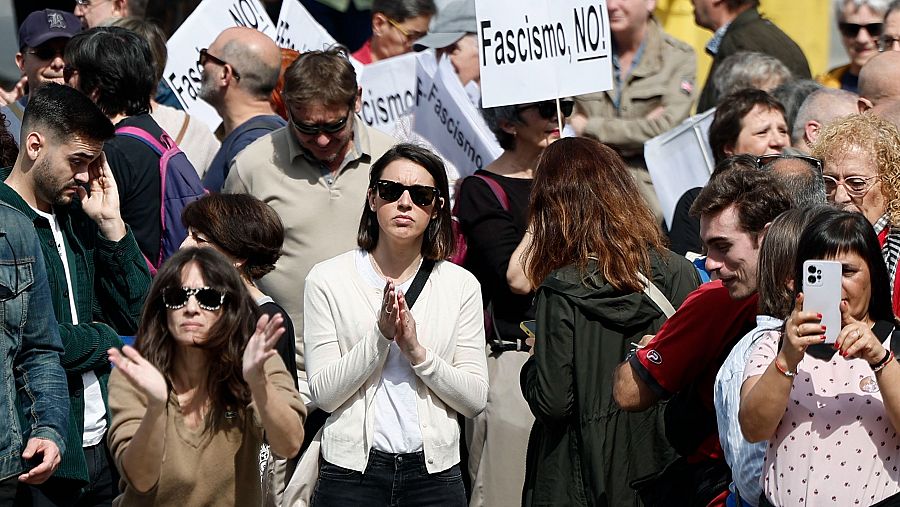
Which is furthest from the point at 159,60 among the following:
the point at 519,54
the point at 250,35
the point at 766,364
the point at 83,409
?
the point at 766,364

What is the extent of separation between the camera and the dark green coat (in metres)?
4.90

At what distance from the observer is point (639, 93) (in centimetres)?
789

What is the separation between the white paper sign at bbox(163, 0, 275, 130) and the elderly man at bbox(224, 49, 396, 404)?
A: 4.43 ft

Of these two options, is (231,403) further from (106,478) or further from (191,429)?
(106,478)

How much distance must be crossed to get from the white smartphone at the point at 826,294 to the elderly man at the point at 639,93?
3.79m

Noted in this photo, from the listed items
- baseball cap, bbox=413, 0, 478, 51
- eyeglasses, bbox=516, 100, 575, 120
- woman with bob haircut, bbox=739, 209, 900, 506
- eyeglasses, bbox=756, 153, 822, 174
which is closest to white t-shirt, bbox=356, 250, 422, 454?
eyeglasses, bbox=756, 153, 822, 174

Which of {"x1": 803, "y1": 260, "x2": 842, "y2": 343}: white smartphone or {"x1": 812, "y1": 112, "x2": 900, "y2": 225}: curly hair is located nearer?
{"x1": 803, "y1": 260, "x2": 842, "y2": 343}: white smartphone

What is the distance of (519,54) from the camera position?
674 centimetres

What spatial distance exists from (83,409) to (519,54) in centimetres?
274

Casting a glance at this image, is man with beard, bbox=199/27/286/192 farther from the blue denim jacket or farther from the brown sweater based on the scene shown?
the brown sweater

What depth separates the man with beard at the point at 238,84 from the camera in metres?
7.14

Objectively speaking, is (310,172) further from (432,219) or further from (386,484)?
(386,484)

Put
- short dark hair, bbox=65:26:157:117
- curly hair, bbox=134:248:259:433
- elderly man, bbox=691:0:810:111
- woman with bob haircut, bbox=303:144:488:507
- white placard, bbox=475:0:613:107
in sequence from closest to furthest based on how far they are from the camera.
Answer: curly hair, bbox=134:248:259:433, woman with bob haircut, bbox=303:144:488:507, short dark hair, bbox=65:26:157:117, white placard, bbox=475:0:613:107, elderly man, bbox=691:0:810:111

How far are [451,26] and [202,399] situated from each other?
434 centimetres
